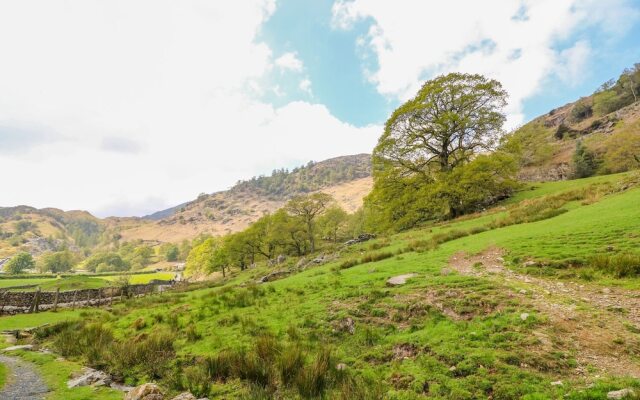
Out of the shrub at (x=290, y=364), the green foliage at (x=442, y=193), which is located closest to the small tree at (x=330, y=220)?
the green foliage at (x=442, y=193)

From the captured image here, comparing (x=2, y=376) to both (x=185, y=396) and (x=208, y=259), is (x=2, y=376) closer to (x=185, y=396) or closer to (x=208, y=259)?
(x=185, y=396)

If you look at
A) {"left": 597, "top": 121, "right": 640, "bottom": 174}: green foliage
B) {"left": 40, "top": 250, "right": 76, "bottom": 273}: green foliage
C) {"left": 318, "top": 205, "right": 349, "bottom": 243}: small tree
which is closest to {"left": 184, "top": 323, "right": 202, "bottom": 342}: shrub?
{"left": 597, "top": 121, "right": 640, "bottom": 174}: green foliage

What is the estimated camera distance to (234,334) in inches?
438

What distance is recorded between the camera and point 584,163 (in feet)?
148

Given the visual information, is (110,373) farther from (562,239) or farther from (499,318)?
(562,239)

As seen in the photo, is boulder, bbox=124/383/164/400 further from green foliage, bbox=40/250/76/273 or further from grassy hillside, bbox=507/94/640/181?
green foliage, bbox=40/250/76/273

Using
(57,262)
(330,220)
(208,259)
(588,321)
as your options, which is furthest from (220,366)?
(57,262)

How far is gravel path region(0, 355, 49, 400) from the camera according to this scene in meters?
7.69

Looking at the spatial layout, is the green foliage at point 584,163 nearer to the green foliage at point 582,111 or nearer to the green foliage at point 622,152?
the green foliage at point 622,152

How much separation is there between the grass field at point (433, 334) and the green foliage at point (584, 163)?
127 feet

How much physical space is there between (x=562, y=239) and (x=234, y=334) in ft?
42.4

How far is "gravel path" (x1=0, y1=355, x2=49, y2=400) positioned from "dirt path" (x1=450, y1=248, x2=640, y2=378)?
11.9 meters

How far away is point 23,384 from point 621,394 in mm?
13366

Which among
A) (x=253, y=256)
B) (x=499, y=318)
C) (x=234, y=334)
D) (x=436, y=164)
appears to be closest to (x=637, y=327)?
(x=499, y=318)
